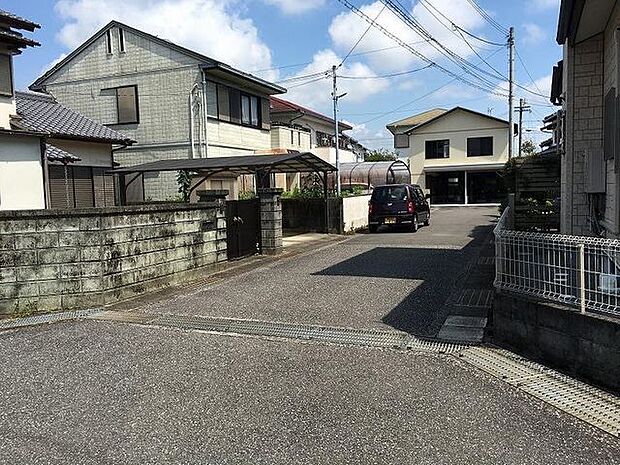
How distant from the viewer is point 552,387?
4.43 meters

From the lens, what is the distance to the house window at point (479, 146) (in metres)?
38.7

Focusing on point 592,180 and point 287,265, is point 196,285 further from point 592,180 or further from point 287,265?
point 592,180

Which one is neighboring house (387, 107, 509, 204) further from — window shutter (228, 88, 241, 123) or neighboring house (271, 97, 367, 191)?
window shutter (228, 88, 241, 123)

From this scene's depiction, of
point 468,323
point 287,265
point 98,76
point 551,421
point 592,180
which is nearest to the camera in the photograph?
point 551,421

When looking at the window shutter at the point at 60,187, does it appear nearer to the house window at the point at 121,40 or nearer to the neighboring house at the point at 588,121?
the house window at the point at 121,40

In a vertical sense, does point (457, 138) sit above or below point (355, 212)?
above

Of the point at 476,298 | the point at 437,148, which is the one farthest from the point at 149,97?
the point at 437,148

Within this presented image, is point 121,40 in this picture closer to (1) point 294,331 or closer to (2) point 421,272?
(2) point 421,272

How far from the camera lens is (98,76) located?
21.1 metres

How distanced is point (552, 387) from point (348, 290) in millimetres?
4430

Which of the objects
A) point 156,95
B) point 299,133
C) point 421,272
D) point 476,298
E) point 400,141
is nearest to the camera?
point 476,298

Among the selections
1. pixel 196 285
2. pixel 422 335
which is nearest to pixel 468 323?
pixel 422 335

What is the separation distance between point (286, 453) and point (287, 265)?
26.7ft

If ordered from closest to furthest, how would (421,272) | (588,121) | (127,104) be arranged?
(588,121), (421,272), (127,104)
